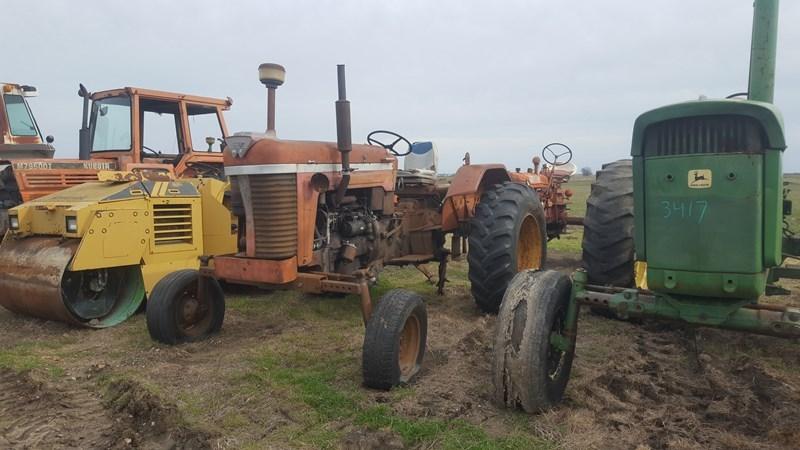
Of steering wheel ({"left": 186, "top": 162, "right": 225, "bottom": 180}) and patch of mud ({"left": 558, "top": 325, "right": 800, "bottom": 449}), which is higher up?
steering wheel ({"left": 186, "top": 162, "right": 225, "bottom": 180})

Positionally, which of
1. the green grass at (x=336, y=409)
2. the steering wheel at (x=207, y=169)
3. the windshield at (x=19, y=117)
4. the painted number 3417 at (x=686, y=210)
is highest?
the windshield at (x=19, y=117)

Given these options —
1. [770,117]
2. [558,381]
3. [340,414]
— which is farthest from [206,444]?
[770,117]

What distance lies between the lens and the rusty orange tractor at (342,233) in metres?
3.76

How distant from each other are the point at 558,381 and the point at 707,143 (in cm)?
137

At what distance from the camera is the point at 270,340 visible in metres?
4.59

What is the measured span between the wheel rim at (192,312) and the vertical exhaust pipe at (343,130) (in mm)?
1333

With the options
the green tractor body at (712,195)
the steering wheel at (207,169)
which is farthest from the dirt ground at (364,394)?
the steering wheel at (207,169)

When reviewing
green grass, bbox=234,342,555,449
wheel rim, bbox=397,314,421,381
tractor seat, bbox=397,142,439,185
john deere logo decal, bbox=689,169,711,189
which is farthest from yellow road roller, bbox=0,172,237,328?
john deere logo decal, bbox=689,169,711,189

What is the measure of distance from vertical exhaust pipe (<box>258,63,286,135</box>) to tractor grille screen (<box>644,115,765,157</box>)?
2.63m

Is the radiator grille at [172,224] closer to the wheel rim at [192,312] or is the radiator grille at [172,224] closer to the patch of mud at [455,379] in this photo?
the wheel rim at [192,312]

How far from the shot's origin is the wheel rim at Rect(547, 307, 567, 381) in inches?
122

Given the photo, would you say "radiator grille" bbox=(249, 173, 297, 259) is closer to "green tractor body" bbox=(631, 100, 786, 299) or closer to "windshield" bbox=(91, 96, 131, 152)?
"green tractor body" bbox=(631, 100, 786, 299)

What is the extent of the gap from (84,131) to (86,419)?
14.9ft

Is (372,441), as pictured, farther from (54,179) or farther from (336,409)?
(54,179)
